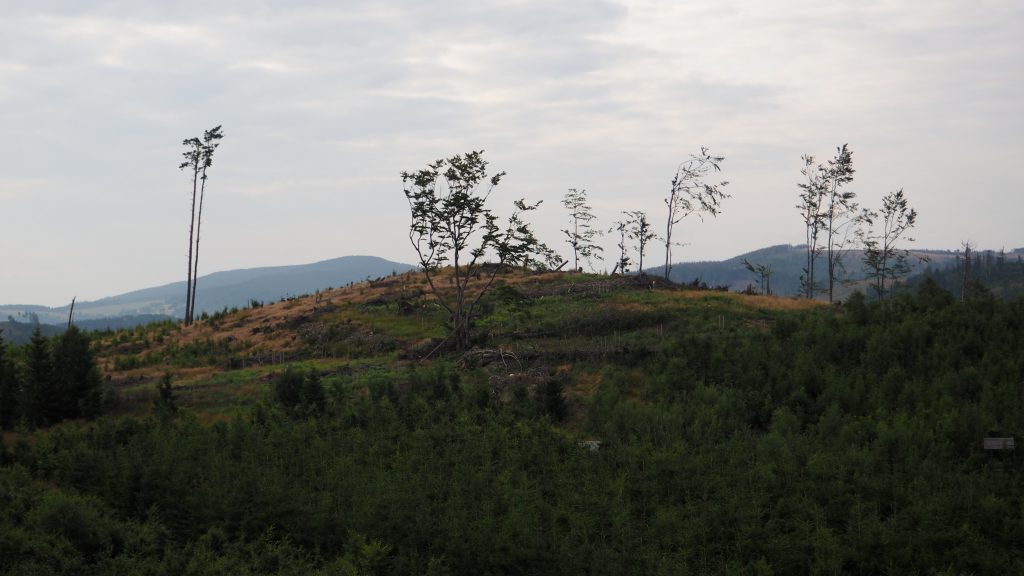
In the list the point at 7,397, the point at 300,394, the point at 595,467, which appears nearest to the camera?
the point at 595,467

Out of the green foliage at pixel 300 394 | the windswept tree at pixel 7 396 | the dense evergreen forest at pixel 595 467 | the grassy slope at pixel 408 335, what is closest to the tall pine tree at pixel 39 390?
the windswept tree at pixel 7 396

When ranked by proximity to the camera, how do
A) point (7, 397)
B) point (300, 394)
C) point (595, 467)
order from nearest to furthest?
point (595, 467)
point (300, 394)
point (7, 397)

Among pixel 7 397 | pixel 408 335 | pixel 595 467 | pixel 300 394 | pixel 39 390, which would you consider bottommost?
pixel 595 467

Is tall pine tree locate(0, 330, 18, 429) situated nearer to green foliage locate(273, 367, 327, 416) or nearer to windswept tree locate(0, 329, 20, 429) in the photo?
windswept tree locate(0, 329, 20, 429)

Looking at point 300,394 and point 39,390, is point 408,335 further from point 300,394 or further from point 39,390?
point 39,390

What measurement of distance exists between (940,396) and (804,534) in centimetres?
1113

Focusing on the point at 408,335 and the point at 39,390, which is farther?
the point at 408,335

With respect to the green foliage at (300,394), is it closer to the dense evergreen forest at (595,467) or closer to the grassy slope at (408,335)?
the dense evergreen forest at (595,467)

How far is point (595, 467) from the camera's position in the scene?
1070 inches

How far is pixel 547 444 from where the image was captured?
28766 mm

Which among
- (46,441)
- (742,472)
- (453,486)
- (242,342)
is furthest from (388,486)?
(242,342)

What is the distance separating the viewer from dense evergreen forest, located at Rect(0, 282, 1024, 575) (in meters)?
21.7

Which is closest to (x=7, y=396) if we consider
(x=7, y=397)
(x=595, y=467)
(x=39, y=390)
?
(x=7, y=397)

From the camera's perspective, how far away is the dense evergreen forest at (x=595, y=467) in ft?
71.2
